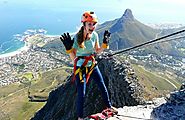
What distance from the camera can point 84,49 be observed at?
1138 centimetres

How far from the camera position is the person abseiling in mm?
11008

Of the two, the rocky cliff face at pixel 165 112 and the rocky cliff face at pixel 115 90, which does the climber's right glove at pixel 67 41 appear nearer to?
the rocky cliff face at pixel 165 112

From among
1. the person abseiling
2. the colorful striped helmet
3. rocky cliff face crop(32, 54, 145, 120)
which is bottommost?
rocky cliff face crop(32, 54, 145, 120)

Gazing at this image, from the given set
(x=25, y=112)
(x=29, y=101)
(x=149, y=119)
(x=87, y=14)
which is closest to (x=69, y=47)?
(x=87, y=14)

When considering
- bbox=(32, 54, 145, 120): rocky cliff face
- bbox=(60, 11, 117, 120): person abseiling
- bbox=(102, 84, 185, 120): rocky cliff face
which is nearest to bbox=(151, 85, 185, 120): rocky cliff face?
bbox=(102, 84, 185, 120): rocky cliff face

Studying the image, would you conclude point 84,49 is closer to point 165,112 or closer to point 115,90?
point 165,112

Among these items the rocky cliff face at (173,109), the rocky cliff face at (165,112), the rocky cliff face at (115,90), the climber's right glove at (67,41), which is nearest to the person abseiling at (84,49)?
the climber's right glove at (67,41)

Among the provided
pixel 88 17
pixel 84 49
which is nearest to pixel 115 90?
pixel 84 49

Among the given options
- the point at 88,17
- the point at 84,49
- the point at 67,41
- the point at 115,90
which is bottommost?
the point at 115,90

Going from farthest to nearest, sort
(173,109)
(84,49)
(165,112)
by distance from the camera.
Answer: (173,109)
(165,112)
(84,49)

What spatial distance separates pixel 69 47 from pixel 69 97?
39.8 meters

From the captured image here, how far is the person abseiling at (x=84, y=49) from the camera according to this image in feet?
36.1

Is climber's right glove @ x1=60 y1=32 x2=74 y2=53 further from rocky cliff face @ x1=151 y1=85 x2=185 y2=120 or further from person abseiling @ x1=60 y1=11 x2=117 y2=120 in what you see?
rocky cliff face @ x1=151 y1=85 x2=185 y2=120

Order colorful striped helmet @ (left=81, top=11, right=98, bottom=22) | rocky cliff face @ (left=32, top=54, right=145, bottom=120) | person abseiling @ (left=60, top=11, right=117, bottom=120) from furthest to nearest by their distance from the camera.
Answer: rocky cliff face @ (left=32, top=54, right=145, bottom=120) < person abseiling @ (left=60, top=11, right=117, bottom=120) < colorful striped helmet @ (left=81, top=11, right=98, bottom=22)
